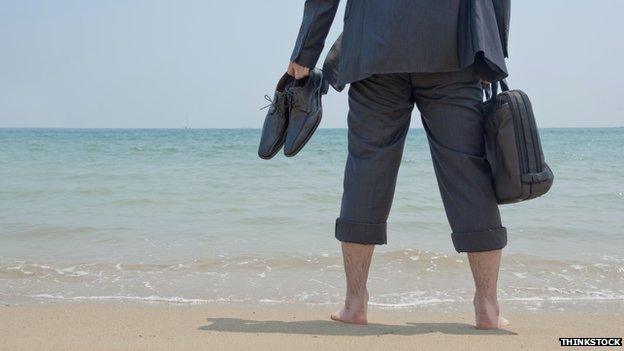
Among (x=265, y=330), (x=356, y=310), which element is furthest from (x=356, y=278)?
(x=265, y=330)

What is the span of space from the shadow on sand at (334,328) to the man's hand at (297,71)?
0.87 m

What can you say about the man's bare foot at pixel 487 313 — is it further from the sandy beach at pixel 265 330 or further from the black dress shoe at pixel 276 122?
the black dress shoe at pixel 276 122

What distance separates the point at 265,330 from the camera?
2.46 meters

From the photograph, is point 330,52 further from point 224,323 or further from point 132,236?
point 132,236

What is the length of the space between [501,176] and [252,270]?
2.04 meters

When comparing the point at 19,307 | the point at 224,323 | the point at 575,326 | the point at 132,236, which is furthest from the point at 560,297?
the point at 132,236

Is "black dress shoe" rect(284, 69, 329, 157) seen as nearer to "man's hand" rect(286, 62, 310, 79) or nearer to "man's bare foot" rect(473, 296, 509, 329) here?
"man's hand" rect(286, 62, 310, 79)

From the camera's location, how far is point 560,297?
3465 millimetres

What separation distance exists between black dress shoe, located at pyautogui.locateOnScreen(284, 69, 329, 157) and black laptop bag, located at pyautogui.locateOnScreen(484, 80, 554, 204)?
2.03 ft

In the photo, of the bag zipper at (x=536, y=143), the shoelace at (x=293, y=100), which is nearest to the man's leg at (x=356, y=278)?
the shoelace at (x=293, y=100)

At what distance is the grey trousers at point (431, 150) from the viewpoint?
2.34 meters

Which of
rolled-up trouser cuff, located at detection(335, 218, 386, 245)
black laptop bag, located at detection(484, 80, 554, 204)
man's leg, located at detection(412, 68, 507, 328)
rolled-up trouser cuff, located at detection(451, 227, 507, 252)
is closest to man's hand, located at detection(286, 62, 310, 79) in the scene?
man's leg, located at detection(412, 68, 507, 328)

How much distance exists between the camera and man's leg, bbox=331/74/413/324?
2426 millimetres

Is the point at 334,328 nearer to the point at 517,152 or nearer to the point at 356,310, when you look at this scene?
the point at 356,310
